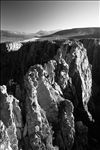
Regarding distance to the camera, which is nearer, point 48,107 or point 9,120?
point 9,120

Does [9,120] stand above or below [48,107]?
below

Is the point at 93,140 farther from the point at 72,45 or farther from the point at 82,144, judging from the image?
the point at 72,45

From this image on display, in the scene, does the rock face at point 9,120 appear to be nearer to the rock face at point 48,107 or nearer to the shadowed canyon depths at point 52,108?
the shadowed canyon depths at point 52,108

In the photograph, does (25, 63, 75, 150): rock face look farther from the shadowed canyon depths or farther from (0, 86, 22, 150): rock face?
(0, 86, 22, 150): rock face

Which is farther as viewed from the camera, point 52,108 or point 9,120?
point 52,108

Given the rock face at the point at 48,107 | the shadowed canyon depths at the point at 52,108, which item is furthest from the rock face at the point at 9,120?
the rock face at the point at 48,107

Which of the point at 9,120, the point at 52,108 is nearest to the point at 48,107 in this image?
the point at 52,108

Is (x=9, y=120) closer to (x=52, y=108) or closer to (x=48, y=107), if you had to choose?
(x=48, y=107)

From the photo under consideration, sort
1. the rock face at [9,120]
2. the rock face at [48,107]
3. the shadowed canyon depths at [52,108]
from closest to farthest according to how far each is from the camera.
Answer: the rock face at [9,120] < the shadowed canyon depths at [52,108] < the rock face at [48,107]

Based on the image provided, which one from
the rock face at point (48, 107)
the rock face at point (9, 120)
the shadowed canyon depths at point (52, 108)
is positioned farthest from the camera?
the rock face at point (48, 107)

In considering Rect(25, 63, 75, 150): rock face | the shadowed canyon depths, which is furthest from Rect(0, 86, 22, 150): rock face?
Rect(25, 63, 75, 150): rock face
